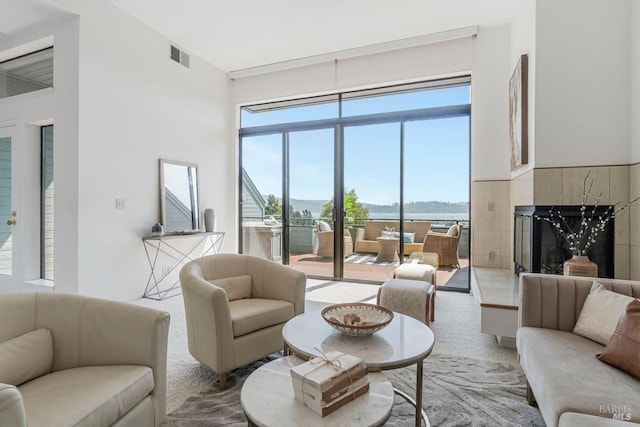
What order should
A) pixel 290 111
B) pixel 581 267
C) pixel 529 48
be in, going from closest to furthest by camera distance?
pixel 581 267
pixel 529 48
pixel 290 111

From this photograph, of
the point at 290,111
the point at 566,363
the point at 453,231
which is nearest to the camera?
the point at 566,363

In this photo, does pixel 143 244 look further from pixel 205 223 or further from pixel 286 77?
pixel 286 77

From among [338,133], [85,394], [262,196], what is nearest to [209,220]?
[262,196]

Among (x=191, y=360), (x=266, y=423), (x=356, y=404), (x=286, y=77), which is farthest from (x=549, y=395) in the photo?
(x=286, y=77)

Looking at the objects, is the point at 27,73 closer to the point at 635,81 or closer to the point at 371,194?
the point at 371,194

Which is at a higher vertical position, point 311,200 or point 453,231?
point 311,200

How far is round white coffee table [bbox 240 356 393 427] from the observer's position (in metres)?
1.12

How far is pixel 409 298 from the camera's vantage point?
9.85 feet

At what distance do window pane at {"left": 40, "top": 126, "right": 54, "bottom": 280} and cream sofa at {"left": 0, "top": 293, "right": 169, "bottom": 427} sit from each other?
3.12 metres

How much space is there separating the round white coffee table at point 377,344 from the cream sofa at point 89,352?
0.64 meters

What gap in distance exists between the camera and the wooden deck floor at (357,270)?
466 centimetres

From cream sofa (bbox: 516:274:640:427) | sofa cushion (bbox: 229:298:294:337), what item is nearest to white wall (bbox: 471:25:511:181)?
cream sofa (bbox: 516:274:640:427)

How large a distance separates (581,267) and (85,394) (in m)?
3.18

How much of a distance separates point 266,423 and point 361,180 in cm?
414
